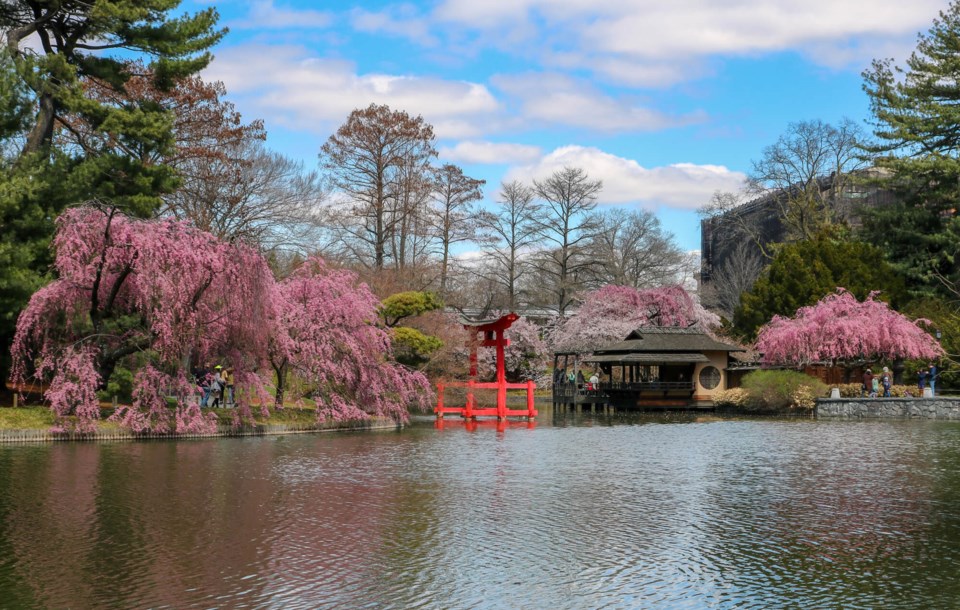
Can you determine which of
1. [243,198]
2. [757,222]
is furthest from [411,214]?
[757,222]

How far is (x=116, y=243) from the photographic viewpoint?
21984mm

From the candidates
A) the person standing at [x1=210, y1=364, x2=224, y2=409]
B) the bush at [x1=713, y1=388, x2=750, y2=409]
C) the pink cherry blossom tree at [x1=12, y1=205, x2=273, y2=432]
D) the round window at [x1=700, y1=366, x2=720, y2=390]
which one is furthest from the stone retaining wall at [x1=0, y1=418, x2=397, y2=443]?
the round window at [x1=700, y1=366, x2=720, y2=390]

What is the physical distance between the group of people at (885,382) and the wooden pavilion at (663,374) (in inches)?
246

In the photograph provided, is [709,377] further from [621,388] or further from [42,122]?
[42,122]

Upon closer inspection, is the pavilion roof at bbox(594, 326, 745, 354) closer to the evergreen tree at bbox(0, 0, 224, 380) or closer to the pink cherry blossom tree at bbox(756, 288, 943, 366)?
the pink cherry blossom tree at bbox(756, 288, 943, 366)

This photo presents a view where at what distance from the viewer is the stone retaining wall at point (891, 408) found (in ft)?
113

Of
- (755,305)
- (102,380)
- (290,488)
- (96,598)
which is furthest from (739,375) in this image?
(96,598)

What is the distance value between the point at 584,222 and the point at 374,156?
16.9 m

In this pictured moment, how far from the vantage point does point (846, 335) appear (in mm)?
39688

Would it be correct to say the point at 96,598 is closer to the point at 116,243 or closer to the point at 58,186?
the point at 116,243

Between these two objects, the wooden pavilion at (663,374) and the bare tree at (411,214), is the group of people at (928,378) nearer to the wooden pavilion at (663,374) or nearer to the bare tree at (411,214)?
the wooden pavilion at (663,374)

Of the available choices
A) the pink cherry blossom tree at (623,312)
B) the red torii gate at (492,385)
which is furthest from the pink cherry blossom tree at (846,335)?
the red torii gate at (492,385)

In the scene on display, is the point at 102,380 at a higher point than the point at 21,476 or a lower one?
higher

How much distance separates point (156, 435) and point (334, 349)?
625 cm
